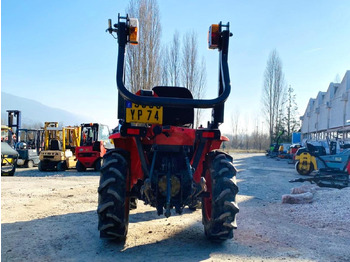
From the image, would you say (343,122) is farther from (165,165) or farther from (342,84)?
(165,165)

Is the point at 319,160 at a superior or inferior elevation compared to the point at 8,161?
superior

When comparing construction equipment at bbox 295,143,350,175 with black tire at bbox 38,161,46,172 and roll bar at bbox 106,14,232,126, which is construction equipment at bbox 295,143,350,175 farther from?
black tire at bbox 38,161,46,172

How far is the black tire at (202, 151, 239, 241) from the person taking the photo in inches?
168

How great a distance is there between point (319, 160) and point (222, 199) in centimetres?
1116

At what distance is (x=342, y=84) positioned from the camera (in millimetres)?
30203

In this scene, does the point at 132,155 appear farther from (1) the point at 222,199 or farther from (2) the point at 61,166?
(2) the point at 61,166

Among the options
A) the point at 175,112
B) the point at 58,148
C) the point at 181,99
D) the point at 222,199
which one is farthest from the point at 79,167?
the point at 181,99

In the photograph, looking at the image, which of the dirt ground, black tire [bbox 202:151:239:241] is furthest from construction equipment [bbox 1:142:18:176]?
black tire [bbox 202:151:239:241]

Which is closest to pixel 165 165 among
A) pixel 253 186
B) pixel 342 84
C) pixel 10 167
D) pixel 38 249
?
pixel 38 249

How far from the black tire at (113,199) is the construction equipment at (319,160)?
36.8 feet

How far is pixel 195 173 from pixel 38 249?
7.91ft

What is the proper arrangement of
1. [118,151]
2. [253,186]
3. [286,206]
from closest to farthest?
1. [118,151]
2. [286,206]
3. [253,186]

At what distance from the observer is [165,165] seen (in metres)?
4.52

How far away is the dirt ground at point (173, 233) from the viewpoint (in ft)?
13.7
